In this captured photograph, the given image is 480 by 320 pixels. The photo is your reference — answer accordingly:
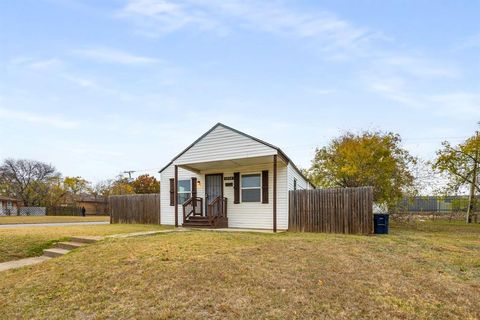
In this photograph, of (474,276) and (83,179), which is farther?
(83,179)

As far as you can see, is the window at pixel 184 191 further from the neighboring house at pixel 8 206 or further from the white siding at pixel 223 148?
the neighboring house at pixel 8 206

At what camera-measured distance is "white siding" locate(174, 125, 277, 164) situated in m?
12.5

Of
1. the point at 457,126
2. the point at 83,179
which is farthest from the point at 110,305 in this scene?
the point at 83,179

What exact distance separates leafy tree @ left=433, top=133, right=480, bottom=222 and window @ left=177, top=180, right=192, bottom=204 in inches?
593

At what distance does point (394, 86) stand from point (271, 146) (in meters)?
6.72

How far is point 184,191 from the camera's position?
1594 centimetres

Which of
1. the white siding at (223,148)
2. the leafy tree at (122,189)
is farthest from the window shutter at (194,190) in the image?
the leafy tree at (122,189)

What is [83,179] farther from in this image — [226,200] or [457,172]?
[457,172]

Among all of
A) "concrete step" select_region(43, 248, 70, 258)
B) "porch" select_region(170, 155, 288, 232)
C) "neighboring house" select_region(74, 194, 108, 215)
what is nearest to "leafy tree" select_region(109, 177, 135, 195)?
"neighboring house" select_region(74, 194, 108, 215)

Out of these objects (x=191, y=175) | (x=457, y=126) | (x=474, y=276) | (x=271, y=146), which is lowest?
(x=474, y=276)

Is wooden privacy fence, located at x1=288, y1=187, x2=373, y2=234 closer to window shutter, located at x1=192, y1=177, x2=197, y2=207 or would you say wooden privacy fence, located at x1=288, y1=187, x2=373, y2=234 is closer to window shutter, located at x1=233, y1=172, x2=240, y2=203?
window shutter, located at x1=233, y1=172, x2=240, y2=203

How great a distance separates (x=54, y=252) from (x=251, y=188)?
8.20m

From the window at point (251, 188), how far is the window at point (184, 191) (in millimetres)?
3038

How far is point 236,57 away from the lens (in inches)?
544
